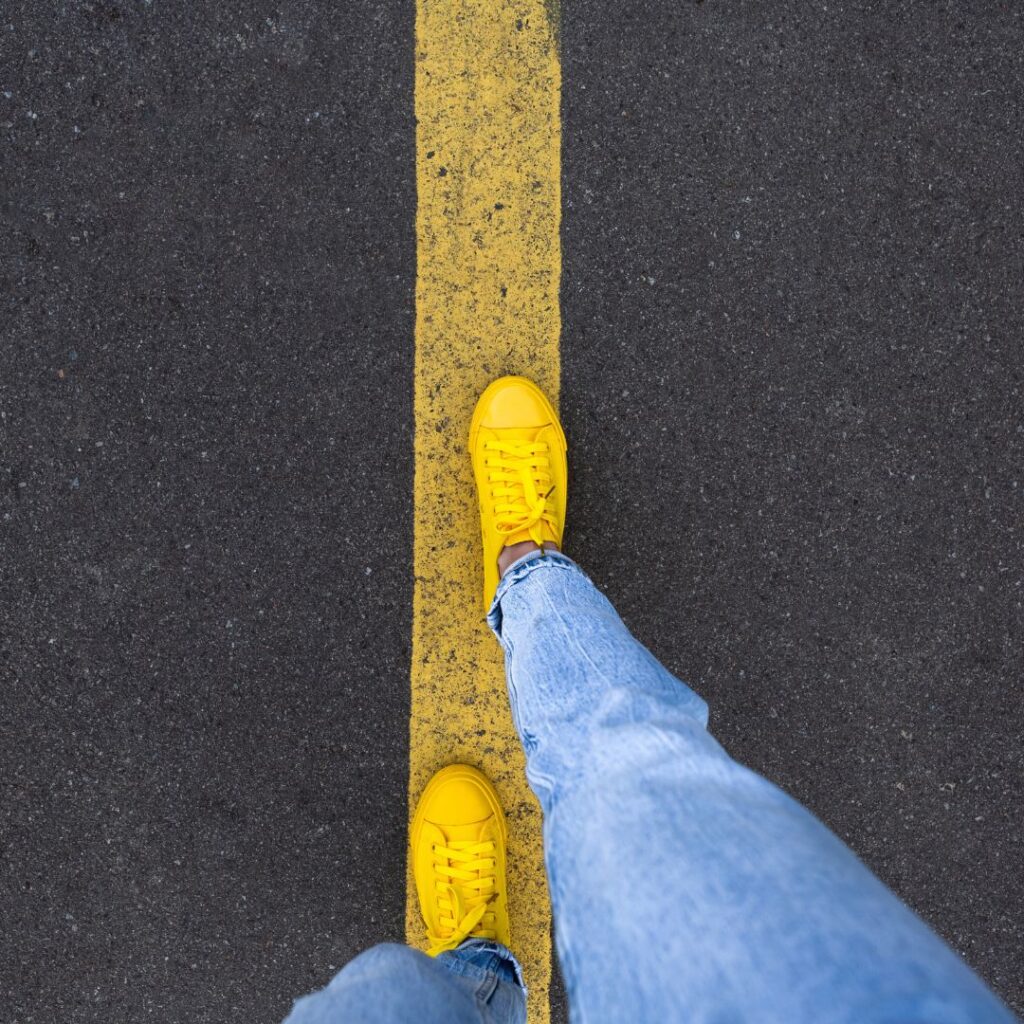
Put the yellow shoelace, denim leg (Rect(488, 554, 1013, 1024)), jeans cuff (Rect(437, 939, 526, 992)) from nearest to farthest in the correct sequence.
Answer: denim leg (Rect(488, 554, 1013, 1024)), jeans cuff (Rect(437, 939, 526, 992)), the yellow shoelace

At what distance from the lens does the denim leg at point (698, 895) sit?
0.85m

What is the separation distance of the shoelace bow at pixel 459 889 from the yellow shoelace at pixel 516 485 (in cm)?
83

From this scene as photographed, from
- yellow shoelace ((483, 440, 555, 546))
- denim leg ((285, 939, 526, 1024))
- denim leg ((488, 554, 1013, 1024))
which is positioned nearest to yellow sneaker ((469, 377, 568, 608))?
yellow shoelace ((483, 440, 555, 546))

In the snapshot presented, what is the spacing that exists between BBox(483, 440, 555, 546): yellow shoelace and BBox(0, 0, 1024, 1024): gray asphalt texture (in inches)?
6.4

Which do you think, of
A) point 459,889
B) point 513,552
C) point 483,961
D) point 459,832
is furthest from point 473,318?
point 483,961

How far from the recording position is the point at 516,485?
5.98ft

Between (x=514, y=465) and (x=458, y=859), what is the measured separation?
1.02 meters

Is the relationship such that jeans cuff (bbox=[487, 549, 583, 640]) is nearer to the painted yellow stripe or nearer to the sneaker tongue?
the painted yellow stripe

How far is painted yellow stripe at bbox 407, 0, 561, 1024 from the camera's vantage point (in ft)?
5.98

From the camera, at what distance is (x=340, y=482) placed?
1881 millimetres

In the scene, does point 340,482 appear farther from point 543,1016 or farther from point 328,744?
point 543,1016

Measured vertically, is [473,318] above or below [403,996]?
above

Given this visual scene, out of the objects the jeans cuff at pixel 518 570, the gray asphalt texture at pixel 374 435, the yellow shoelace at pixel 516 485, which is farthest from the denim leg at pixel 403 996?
the yellow shoelace at pixel 516 485

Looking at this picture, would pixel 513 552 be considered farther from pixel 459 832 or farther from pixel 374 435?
pixel 459 832
